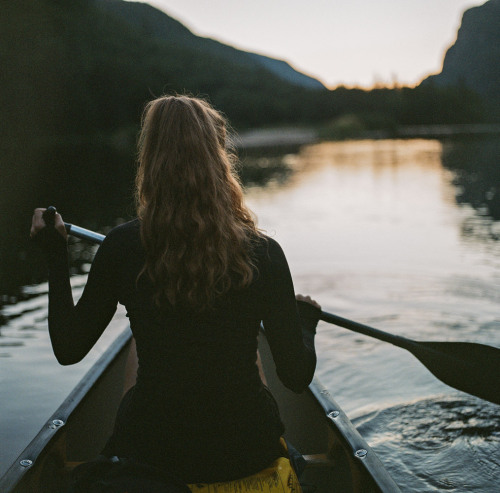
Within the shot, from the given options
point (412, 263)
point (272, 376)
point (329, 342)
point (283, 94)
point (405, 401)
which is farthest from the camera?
point (283, 94)

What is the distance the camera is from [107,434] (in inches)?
107

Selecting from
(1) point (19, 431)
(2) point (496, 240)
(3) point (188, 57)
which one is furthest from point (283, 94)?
(1) point (19, 431)

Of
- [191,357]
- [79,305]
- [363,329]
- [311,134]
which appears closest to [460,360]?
[363,329]

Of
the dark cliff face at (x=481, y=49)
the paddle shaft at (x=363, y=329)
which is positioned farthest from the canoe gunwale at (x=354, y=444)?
the dark cliff face at (x=481, y=49)

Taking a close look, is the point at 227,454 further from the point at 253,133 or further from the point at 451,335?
the point at 253,133

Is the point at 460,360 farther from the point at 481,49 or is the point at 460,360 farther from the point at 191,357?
the point at 481,49

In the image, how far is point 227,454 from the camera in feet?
4.89

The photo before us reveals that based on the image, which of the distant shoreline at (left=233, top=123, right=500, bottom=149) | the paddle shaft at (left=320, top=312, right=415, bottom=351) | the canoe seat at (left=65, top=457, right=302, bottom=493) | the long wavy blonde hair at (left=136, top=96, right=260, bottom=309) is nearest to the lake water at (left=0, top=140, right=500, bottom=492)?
the paddle shaft at (left=320, top=312, right=415, bottom=351)

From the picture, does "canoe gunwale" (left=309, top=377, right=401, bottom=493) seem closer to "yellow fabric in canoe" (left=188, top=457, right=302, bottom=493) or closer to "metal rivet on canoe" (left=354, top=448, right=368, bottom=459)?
"metal rivet on canoe" (left=354, top=448, right=368, bottom=459)

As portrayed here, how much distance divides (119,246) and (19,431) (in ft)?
9.60

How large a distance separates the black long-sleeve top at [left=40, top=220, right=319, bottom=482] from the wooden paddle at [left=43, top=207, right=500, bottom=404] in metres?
1.13

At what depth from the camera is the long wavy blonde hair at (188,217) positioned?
145 centimetres

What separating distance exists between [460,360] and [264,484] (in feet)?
5.11

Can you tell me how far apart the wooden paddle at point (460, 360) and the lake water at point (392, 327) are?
0.72 meters
